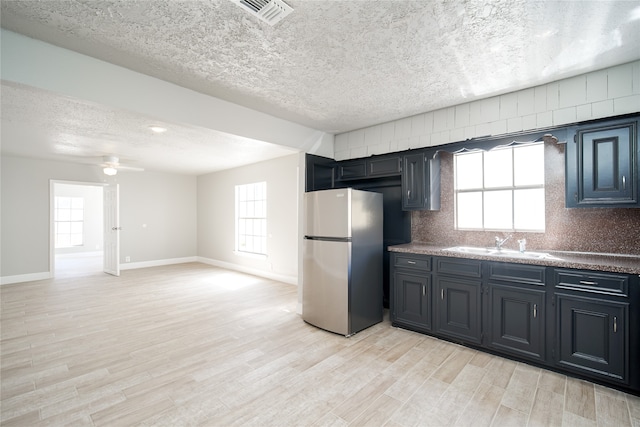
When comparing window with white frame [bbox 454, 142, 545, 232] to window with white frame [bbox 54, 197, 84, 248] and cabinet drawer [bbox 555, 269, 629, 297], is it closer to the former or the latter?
cabinet drawer [bbox 555, 269, 629, 297]

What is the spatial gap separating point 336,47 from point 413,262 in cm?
239

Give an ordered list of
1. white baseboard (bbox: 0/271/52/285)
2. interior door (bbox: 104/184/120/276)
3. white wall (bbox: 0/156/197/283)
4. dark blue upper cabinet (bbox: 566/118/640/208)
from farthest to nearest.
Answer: interior door (bbox: 104/184/120/276), white wall (bbox: 0/156/197/283), white baseboard (bbox: 0/271/52/285), dark blue upper cabinet (bbox: 566/118/640/208)

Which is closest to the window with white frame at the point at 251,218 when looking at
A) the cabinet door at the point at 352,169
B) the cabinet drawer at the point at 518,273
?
the cabinet door at the point at 352,169

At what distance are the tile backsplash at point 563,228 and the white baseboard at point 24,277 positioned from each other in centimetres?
813

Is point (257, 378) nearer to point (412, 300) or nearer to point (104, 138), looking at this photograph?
point (412, 300)

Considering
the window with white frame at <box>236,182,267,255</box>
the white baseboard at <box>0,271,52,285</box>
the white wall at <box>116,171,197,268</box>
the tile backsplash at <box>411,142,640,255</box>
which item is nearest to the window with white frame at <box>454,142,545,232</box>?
the tile backsplash at <box>411,142,640,255</box>

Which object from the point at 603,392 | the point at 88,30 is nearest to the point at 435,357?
the point at 603,392

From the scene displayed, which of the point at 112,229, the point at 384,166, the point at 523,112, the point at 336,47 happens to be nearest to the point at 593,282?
the point at 523,112

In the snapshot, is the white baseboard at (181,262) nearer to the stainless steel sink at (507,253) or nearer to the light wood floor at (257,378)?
the light wood floor at (257,378)

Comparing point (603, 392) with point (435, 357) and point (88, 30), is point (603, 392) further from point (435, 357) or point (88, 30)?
point (88, 30)

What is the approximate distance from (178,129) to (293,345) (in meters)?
3.26

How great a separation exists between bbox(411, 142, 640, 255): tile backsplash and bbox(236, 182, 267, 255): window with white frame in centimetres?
A: 421

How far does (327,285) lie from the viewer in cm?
350

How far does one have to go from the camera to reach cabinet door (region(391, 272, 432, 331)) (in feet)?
10.7
